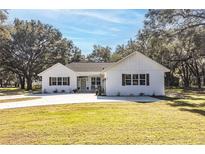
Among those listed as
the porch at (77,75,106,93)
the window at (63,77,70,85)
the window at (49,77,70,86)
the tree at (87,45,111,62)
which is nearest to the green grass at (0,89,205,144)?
the window at (49,77,70,86)

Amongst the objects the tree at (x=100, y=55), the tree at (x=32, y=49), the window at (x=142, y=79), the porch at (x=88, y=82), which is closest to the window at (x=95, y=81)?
the porch at (x=88, y=82)

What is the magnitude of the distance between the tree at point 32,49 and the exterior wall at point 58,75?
9.75 m

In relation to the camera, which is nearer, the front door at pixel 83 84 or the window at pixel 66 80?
the window at pixel 66 80

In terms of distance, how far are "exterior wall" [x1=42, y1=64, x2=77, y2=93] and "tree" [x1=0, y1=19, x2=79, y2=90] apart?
9.75 m

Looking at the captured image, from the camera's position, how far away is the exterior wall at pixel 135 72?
86.7 ft

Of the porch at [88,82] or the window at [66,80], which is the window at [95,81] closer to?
the porch at [88,82]

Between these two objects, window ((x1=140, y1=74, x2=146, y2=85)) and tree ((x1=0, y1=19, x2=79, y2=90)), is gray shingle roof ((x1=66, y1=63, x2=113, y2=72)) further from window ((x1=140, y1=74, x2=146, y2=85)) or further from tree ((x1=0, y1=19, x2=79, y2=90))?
window ((x1=140, y1=74, x2=146, y2=85))

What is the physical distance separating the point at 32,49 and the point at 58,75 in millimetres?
10540

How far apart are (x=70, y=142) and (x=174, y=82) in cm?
4632

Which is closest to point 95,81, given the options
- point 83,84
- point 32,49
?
point 83,84

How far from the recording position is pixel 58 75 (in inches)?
1351

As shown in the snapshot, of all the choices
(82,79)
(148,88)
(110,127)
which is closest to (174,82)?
(82,79)

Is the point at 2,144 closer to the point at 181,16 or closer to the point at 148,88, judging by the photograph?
the point at 181,16
